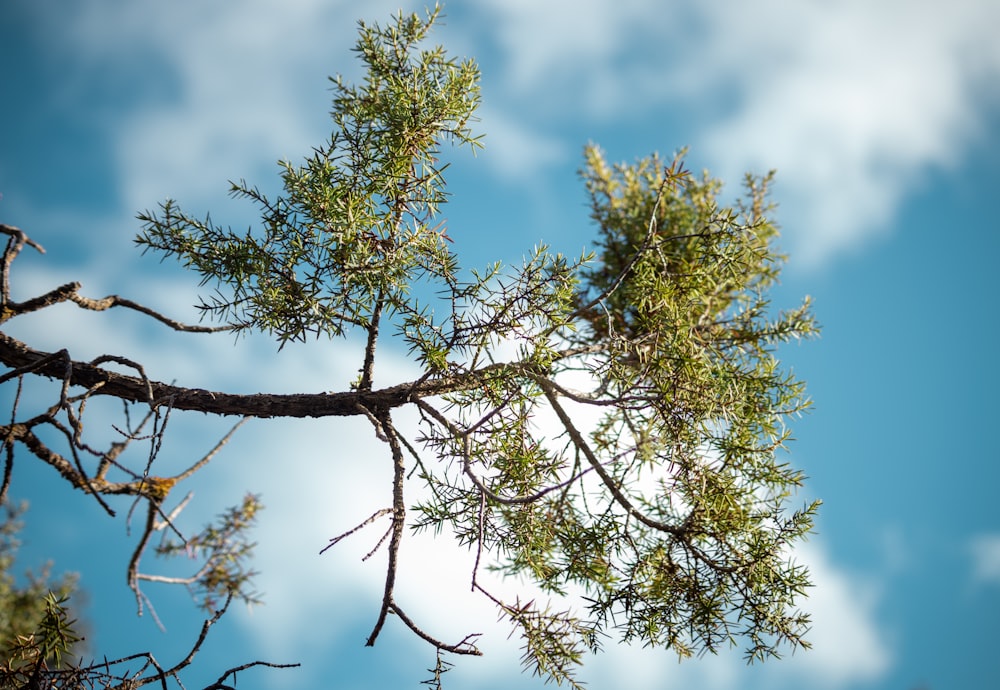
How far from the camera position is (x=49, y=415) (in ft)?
4.69

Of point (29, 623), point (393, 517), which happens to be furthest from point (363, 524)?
point (29, 623)

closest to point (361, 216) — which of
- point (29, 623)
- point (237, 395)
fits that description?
point (237, 395)

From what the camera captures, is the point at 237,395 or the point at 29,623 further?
the point at 29,623

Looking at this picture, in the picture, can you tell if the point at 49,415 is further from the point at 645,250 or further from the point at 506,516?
the point at 645,250

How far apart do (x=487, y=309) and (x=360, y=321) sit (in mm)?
284

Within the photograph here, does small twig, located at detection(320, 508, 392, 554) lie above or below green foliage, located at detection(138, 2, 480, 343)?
below

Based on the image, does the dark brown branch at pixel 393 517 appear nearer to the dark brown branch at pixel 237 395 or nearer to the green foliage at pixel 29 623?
the dark brown branch at pixel 237 395

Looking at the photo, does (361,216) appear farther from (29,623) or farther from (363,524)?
(29,623)

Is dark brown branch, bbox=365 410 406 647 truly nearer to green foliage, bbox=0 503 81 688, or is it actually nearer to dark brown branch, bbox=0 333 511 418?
dark brown branch, bbox=0 333 511 418

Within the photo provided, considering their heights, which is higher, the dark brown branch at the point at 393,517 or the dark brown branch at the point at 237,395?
the dark brown branch at the point at 237,395

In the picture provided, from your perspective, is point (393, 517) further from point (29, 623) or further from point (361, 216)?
point (29, 623)

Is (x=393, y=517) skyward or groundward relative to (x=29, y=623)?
groundward

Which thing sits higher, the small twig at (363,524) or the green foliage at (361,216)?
→ the green foliage at (361,216)

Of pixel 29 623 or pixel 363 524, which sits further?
pixel 29 623
